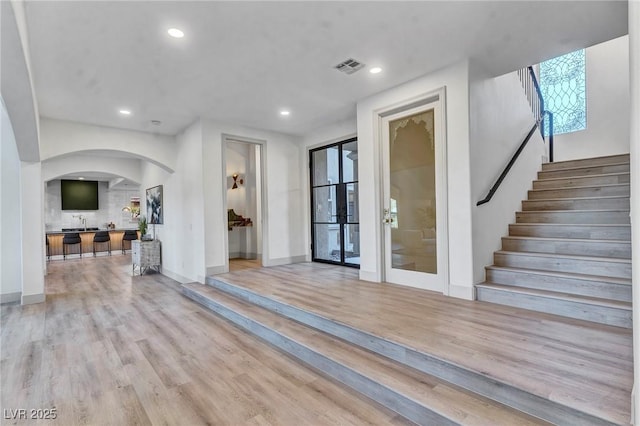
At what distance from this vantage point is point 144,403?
7.60ft

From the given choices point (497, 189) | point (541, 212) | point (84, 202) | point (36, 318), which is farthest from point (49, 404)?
point (84, 202)

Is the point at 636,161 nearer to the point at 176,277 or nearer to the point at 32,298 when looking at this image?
the point at 176,277

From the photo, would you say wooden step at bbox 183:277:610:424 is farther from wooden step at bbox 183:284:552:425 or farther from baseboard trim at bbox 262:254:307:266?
baseboard trim at bbox 262:254:307:266

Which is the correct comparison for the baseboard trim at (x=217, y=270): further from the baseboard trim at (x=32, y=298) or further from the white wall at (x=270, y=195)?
the baseboard trim at (x=32, y=298)

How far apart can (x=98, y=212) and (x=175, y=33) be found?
472 inches

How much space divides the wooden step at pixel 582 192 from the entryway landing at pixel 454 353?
224 cm

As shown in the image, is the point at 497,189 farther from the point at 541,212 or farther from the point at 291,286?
the point at 291,286

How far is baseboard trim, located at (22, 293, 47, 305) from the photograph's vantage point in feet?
16.5

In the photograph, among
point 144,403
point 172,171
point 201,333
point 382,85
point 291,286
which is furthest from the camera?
point 172,171

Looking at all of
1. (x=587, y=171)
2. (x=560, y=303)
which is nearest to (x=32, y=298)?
(x=560, y=303)

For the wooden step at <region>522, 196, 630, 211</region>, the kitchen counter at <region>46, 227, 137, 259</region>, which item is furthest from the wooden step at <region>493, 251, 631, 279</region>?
the kitchen counter at <region>46, 227, 137, 259</region>

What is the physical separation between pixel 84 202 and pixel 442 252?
13.1 m

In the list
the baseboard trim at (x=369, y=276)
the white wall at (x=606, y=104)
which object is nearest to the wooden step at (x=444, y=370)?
the baseboard trim at (x=369, y=276)

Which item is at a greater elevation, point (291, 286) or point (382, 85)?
point (382, 85)
